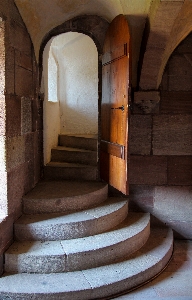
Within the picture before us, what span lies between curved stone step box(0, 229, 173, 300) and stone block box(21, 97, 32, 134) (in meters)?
1.45

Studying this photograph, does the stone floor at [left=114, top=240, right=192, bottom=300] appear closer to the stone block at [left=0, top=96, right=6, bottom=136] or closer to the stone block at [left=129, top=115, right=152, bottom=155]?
the stone block at [left=129, top=115, right=152, bottom=155]

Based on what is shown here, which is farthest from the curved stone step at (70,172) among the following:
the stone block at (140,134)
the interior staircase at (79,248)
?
the stone block at (140,134)

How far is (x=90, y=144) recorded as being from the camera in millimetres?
4930

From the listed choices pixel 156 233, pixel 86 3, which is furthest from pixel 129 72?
pixel 156 233

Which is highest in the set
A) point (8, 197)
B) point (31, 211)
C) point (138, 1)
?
point (138, 1)

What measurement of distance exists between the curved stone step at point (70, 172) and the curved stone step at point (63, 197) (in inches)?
10.9

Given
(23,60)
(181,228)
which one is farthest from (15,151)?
(181,228)

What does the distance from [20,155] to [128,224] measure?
52.7 inches

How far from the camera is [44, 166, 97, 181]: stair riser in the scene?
4.40m

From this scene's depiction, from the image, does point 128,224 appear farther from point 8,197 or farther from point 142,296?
point 8,197

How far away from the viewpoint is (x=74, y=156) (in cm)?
476

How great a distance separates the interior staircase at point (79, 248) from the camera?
2.83 metres

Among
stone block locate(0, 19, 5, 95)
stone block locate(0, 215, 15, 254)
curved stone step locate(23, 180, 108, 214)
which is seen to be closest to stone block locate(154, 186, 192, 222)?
curved stone step locate(23, 180, 108, 214)

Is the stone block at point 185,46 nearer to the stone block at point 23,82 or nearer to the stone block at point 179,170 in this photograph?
the stone block at point 179,170
